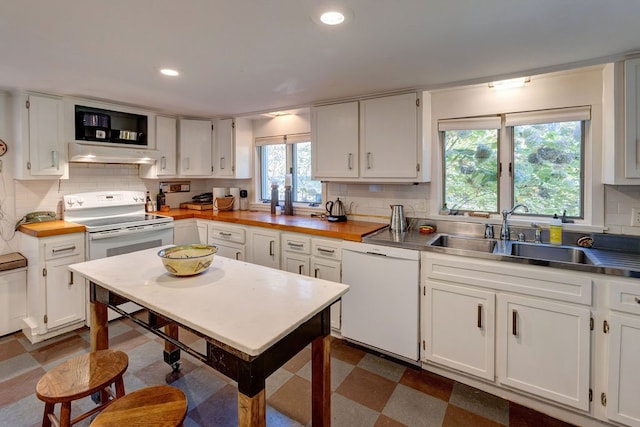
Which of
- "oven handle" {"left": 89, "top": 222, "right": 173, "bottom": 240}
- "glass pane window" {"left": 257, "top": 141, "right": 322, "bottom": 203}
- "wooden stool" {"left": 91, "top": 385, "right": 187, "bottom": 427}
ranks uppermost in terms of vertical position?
"glass pane window" {"left": 257, "top": 141, "right": 322, "bottom": 203}

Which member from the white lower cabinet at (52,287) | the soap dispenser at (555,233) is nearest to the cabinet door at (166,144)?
the white lower cabinet at (52,287)

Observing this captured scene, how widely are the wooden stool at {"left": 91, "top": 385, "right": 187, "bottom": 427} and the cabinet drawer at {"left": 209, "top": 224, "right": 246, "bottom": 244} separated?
2098 millimetres

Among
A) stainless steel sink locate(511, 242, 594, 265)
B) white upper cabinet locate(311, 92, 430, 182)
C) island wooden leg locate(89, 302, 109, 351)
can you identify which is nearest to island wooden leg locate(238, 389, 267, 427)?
island wooden leg locate(89, 302, 109, 351)

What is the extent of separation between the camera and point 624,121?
1.97m

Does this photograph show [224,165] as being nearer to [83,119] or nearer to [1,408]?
[83,119]

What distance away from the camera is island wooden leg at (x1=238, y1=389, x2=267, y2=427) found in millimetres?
1090

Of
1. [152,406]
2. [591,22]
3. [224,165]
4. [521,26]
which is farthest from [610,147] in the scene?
[224,165]

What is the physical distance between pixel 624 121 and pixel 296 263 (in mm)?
2483

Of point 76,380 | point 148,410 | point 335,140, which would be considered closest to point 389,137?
point 335,140

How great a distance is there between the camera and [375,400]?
2.05 meters

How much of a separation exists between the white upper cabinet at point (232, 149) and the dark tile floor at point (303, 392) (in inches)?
83.4

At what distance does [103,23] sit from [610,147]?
3.02 meters

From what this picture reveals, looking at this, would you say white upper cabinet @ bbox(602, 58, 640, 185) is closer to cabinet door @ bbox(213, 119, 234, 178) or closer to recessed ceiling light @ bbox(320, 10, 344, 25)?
recessed ceiling light @ bbox(320, 10, 344, 25)

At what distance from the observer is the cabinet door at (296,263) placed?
114 inches
